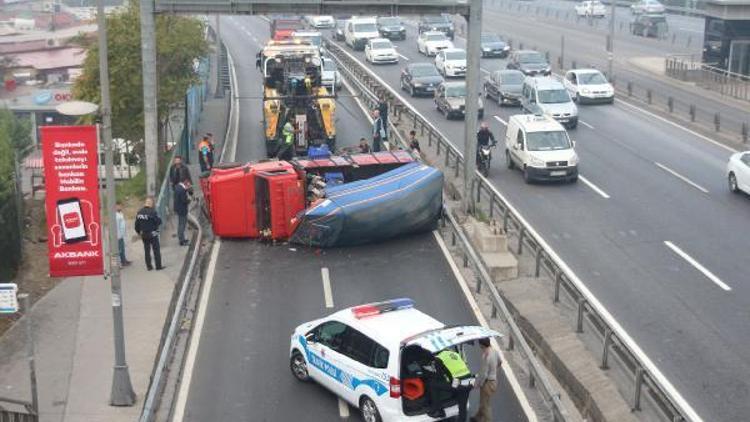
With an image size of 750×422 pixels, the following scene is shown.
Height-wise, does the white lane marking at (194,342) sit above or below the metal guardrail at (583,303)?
below

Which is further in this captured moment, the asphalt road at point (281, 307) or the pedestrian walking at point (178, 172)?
the pedestrian walking at point (178, 172)

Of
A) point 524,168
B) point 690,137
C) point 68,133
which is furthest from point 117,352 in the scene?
point 690,137

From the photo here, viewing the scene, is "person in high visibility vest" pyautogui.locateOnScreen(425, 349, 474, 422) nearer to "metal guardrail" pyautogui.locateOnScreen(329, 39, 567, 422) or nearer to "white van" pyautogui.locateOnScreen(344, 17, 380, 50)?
"metal guardrail" pyautogui.locateOnScreen(329, 39, 567, 422)

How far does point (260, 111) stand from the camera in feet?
157

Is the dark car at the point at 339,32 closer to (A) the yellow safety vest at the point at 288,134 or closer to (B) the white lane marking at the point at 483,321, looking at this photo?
(A) the yellow safety vest at the point at 288,134

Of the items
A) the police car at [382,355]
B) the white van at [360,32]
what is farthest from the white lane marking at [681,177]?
the white van at [360,32]

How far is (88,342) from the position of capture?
19.5 meters

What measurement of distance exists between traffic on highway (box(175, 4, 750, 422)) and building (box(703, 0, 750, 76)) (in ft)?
26.9

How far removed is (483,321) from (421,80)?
3244 cm

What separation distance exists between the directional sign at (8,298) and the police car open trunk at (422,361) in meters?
5.53

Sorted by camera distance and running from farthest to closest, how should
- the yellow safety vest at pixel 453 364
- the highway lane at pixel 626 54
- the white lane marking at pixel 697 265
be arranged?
the highway lane at pixel 626 54 < the white lane marking at pixel 697 265 < the yellow safety vest at pixel 453 364

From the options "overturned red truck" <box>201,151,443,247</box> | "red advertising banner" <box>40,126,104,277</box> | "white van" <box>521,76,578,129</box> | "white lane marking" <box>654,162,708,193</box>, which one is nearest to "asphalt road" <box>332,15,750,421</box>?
"white lane marking" <box>654,162,708,193</box>

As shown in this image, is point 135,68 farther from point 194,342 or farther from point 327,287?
point 194,342

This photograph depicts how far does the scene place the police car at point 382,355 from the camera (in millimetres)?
14680
